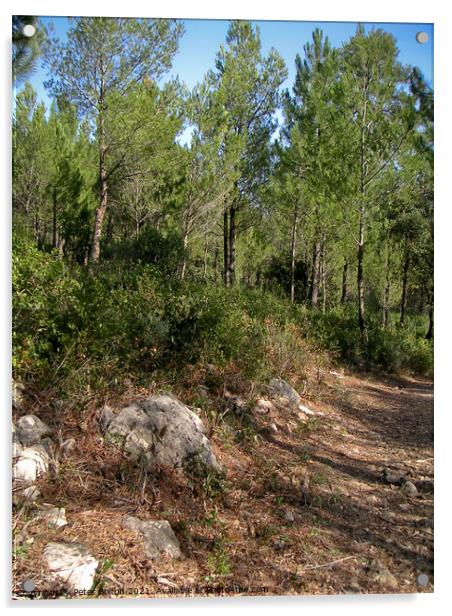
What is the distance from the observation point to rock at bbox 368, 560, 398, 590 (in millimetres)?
2354

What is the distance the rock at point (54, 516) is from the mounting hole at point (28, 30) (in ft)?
9.33

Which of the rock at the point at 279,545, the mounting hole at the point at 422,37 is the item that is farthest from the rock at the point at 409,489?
the mounting hole at the point at 422,37

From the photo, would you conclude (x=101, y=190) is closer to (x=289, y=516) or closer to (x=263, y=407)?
(x=263, y=407)

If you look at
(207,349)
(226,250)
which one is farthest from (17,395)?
(226,250)

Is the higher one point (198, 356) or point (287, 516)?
point (198, 356)

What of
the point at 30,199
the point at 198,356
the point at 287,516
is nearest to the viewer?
the point at 287,516

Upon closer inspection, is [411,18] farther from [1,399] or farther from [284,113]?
[1,399]

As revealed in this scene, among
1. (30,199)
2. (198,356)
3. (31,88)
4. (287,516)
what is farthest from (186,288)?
(287,516)

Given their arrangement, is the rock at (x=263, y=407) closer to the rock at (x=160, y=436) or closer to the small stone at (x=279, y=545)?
the rock at (x=160, y=436)

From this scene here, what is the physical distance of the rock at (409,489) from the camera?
2691 mm

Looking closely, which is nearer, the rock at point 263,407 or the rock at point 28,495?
the rock at point 28,495

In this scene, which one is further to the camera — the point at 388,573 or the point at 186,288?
the point at 186,288

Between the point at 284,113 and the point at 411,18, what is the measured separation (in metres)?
1.67

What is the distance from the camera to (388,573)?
7.80 feet
